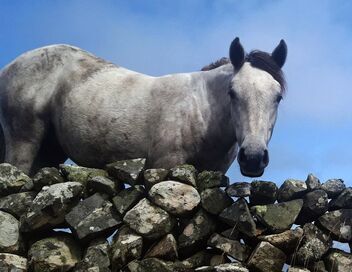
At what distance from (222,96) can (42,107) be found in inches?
98.8

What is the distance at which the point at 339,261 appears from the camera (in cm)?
450

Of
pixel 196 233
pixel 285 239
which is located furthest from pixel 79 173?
pixel 285 239

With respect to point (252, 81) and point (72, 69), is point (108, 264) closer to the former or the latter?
point (252, 81)

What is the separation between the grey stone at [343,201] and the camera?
475 centimetres

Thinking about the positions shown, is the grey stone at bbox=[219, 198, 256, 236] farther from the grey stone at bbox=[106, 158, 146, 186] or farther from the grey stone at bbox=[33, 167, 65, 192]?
the grey stone at bbox=[33, 167, 65, 192]

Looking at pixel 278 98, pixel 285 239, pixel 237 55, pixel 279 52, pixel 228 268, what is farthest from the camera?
pixel 279 52

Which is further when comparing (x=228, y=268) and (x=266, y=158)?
(x=266, y=158)

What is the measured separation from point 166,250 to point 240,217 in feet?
2.43

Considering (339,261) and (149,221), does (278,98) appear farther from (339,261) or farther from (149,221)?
(149,221)

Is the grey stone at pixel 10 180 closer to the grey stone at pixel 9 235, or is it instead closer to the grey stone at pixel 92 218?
the grey stone at pixel 9 235

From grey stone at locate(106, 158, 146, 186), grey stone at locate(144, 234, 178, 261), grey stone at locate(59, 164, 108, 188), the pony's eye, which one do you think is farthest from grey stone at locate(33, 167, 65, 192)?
the pony's eye

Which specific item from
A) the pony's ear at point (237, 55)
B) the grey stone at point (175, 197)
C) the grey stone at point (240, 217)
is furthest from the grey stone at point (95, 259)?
the pony's ear at point (237, 55)

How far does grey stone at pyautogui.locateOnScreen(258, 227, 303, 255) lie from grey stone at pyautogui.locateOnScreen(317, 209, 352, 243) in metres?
0.29

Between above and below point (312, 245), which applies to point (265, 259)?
below
